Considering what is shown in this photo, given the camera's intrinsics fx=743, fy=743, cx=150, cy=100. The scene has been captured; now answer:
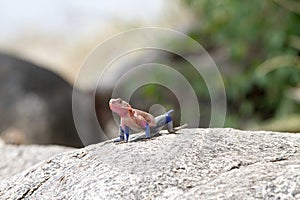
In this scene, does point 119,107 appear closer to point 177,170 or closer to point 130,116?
point 130,116

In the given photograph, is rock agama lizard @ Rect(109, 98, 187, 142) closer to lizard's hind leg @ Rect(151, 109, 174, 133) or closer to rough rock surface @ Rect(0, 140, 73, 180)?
lizard's hind leg @ Rect(151, 109, 174, 133)

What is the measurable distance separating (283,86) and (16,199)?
5.97 m

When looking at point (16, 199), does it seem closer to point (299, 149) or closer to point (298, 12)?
point (299, 149)

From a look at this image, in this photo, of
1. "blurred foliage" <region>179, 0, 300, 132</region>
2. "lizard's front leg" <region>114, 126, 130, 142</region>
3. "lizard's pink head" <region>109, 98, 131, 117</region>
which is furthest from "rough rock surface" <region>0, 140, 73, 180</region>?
"blurred foliage" <region>179, 0, 300, 132</region>

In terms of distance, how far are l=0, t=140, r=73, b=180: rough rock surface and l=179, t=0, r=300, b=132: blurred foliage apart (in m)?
4.00

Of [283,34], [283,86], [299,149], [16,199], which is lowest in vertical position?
[16,199]

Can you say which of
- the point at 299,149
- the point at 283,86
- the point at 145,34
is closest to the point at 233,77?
the point at 283,86

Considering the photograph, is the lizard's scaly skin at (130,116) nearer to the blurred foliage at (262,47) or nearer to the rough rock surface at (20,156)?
the rough rock surface at (20,156)

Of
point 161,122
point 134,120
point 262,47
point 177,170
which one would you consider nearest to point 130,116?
point 134,120

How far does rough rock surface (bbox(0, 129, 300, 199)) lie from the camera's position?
1.94 meters

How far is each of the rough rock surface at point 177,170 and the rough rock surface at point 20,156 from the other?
92 cm

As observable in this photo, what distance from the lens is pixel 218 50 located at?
10086 millimetres

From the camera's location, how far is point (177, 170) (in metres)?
2.08

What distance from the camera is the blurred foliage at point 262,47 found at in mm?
7852
